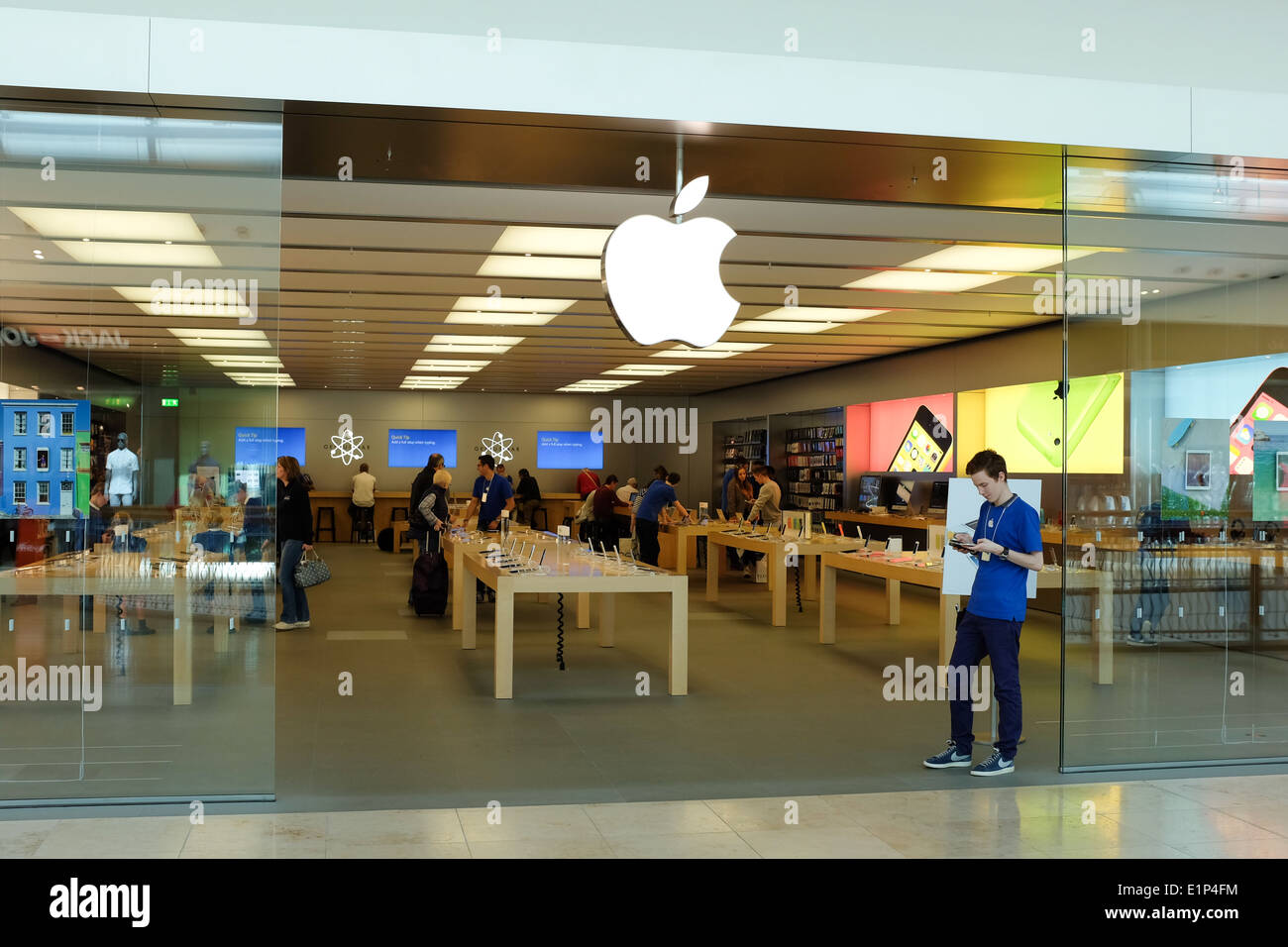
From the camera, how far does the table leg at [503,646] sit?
23.6 ft

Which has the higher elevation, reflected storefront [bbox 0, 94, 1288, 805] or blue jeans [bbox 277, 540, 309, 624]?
reflected storefront [bbox 0, 94, 1288, 805]

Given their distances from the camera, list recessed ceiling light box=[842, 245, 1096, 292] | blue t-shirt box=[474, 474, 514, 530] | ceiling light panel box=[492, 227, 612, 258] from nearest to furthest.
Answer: ceiling light panel box=[492, 227, 612, 258], recessed ceiling light box=[842, 245, 1096, 292], blue t-shirt box=[474, 474, 514, 530]

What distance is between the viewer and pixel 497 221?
7922mm

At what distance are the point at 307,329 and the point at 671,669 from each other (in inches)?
334

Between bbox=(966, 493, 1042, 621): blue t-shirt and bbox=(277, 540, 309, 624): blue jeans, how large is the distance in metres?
6.38

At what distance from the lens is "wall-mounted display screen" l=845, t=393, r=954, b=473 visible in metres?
15.2

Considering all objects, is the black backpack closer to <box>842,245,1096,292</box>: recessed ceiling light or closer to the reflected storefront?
the reflected storefront

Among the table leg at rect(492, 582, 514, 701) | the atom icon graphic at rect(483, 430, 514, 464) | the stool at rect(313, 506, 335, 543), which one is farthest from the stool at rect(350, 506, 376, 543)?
the table leg at rect(492, 582, 514, 701)

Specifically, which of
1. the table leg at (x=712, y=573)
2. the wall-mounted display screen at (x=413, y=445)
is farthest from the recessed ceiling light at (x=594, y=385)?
the table leg at (x=712, y=573)

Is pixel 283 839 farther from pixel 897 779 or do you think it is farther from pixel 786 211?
pixel 786 211

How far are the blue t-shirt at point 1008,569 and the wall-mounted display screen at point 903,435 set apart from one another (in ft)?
30.6

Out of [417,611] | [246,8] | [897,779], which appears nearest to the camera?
[246,8]

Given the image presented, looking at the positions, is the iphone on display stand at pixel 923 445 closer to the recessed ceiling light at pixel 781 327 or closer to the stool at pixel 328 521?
the recessed ceiling light at pixel 781 327
